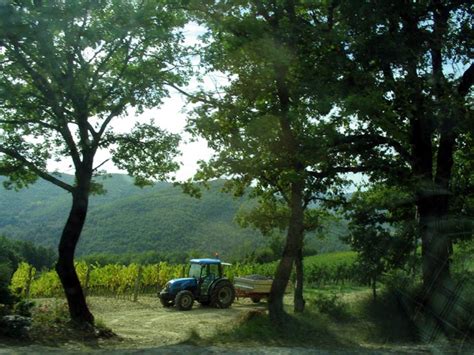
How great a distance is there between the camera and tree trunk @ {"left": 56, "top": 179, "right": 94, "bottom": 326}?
13.4 m

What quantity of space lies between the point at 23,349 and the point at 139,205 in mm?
107474

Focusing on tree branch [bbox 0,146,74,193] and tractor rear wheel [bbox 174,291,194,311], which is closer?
tree branch [bbox 0,146,74,193]

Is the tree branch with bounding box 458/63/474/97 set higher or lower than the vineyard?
higher

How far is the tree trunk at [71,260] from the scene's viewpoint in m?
13.4

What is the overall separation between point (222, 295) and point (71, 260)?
1046 cm

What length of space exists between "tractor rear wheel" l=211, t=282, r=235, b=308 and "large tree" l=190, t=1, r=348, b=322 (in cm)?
887

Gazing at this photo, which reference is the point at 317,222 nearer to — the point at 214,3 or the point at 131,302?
the point at 214,3

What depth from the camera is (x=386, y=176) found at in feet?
50.6

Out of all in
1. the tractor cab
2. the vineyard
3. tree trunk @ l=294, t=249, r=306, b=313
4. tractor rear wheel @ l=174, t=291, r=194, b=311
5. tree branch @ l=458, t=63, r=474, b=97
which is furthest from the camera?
the vineyard

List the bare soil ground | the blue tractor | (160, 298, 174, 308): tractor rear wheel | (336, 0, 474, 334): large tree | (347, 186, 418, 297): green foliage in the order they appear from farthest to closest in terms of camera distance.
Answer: (160, 298, 174, 308): tractor rear wheel
the blue tractor
(347, 186, 418, 297): green foliage
(336, 0, 474, 334): large tree
the bare soil ground

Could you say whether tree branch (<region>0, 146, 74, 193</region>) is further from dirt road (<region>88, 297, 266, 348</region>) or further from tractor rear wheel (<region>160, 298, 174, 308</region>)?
tractor rear wheel (<region>160, 298, 174, 308</region>)

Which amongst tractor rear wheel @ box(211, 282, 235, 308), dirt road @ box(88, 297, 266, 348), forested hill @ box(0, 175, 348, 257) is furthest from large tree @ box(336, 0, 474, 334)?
forested hill @ box(0, 175, 348, 257)

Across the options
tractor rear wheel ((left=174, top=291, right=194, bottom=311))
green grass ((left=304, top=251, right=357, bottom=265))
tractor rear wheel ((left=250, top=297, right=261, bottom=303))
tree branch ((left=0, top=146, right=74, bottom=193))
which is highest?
tree branch ((left=0, top=146, right=74, bottom=193))

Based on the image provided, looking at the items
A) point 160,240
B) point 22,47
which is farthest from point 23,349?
point 160,240
